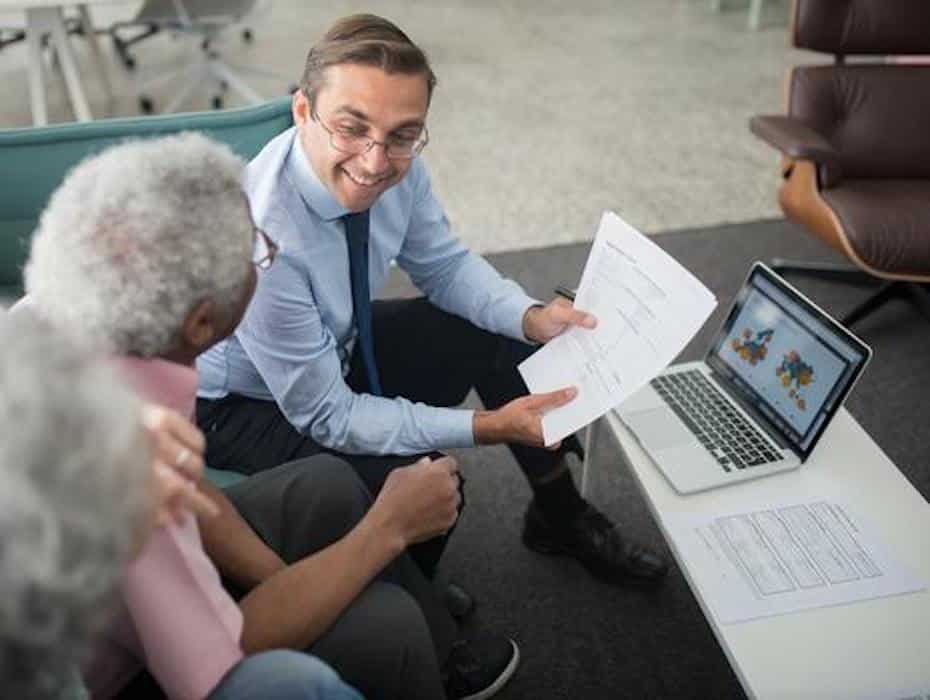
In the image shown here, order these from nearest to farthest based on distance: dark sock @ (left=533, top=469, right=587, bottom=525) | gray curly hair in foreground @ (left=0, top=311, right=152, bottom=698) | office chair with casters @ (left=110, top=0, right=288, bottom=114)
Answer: gray curly hair in foreground @ (left=0, top=311, right=152, bottom=698), dark sock @ (left=533, top=469, right=587, bottom=525), office chair with casters @ (left=110, top=0, right=288, bottom=114)

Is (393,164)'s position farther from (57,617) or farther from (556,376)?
(57,617)

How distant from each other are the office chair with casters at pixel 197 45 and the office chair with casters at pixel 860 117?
2163 mm

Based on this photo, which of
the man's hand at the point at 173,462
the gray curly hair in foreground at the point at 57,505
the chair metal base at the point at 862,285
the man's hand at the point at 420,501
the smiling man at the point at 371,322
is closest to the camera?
the gray curly hair in foreground at the point at 57,505

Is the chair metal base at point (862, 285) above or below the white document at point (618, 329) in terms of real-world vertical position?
below

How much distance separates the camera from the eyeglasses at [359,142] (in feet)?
3.95

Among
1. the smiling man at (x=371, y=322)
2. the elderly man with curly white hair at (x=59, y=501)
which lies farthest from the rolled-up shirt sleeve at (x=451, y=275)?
the elderly man with curly white hair at (x=59, y=501)

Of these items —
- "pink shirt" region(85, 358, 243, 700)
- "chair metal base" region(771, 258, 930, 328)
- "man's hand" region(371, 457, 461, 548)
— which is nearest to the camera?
"pink shirt" region(85, 358, 243, 700)

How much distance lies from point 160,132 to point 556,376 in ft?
2.80

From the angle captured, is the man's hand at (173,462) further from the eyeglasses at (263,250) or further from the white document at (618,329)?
the white document at (618,329)

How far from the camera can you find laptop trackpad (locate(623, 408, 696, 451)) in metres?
1.37

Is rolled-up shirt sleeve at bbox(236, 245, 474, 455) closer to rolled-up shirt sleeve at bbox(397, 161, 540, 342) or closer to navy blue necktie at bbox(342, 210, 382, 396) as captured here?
navy blue necktie at bbox(342, 210, 382, 396)

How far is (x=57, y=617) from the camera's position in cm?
57

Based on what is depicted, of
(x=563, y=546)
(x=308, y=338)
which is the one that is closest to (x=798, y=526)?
(x=563, y=546)

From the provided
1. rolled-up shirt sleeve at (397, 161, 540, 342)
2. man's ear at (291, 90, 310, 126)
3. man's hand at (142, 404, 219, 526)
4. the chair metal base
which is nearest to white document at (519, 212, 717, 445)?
rolled-up shirt sleeve at (397, 161, 540, 342)
